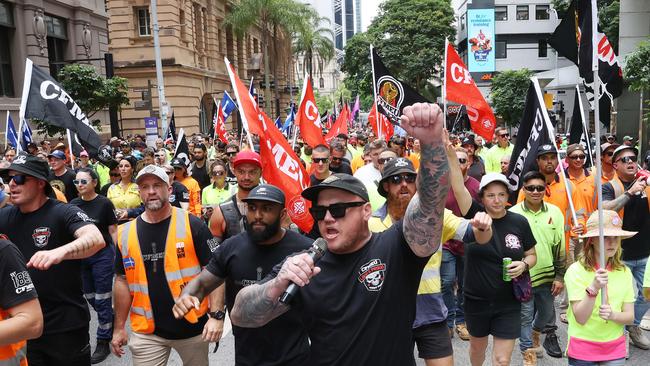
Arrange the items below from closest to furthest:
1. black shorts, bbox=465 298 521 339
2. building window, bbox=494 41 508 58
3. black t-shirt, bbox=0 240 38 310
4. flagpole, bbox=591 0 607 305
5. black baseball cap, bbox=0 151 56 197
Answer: black t-shirt, bbox=0 240 38 310 → flagpole, bbox=591 0 607 305 → black baseball cap, bbox=0 151 56 197 → black shorts, bbox=465 298 521 339 → building window, bbox=494 41 508 58

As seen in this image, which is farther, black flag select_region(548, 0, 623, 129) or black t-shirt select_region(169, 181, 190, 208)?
black t-shirt select_region(169, 181, 190, 208)

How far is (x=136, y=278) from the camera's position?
13.7 feet

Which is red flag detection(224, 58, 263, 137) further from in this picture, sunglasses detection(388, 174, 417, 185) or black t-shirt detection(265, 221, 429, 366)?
black t-shirt detection(265, 221, 429, 366)

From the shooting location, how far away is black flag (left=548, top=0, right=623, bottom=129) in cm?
452

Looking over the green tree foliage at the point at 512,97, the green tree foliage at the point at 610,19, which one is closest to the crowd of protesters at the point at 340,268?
the green tree foliage at the point at 512,97

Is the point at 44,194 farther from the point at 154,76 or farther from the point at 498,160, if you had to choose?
the point at 154,76

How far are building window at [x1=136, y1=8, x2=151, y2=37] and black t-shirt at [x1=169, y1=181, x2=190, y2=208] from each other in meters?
26.2

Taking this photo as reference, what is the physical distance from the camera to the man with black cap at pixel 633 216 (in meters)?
5.84

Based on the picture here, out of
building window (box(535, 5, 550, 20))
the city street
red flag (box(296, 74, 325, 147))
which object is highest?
building window (box(535, 5, 550, 20))

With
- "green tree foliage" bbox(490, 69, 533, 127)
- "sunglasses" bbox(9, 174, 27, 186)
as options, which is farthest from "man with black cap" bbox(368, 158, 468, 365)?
"green tree foliage" bbox(490, 69, 533, 127)

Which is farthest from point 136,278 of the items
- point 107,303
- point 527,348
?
point 527,348

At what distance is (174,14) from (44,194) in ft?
91.6

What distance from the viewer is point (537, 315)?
18.0 ft

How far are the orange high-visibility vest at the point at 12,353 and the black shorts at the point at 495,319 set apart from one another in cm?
322
